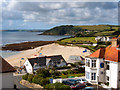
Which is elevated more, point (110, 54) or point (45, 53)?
point (110, 54)

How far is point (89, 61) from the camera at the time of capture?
2383 centimetres

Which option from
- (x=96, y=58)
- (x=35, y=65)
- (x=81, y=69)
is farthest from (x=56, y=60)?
(x=96, y=58)

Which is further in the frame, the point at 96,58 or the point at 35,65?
the point at 35,65

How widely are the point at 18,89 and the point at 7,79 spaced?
32.9ft

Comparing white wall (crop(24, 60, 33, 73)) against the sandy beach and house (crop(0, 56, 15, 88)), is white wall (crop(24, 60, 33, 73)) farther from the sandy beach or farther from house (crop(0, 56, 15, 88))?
house (crop(0, 56, 15, 88))

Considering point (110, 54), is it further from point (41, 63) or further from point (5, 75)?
point (41, 63)

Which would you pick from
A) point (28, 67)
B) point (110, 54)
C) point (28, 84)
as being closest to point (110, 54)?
point (110, 54)

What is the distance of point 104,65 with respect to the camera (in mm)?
22969

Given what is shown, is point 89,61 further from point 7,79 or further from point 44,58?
point 44,58

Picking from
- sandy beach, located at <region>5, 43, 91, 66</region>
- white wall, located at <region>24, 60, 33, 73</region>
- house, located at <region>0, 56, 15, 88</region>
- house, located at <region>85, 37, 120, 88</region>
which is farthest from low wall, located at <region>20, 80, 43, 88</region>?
sandy beach, located at <region>5, 43, 91, 66</region>

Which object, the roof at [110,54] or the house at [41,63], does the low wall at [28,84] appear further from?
the roof at [110,54]

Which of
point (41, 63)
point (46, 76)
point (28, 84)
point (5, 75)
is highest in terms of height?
point (5, 75)

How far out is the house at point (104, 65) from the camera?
2183 cm

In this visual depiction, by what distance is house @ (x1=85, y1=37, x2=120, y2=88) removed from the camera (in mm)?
21828
